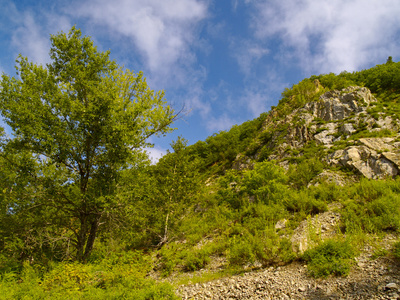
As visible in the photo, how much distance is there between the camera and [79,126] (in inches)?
339

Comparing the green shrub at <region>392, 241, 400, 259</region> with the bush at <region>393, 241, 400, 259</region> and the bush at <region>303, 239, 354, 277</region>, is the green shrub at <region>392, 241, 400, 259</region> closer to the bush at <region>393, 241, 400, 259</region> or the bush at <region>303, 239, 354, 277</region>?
the bush at <region>393, 241, 400, 259</region>

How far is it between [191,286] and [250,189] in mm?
8699

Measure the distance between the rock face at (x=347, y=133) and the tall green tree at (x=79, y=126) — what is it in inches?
590

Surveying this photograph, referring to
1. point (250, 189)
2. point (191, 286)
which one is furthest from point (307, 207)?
point (191, 286)

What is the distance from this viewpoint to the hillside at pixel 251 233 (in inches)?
237

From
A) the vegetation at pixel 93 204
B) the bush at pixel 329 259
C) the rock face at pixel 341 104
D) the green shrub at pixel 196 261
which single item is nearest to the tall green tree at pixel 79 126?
the vegetation at pixel 93 204

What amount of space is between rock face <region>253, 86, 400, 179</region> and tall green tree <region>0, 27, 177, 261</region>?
14995 mm

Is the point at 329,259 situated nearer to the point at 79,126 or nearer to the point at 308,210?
the point at 308,210

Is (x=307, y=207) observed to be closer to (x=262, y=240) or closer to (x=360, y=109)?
(x=262, y=240)

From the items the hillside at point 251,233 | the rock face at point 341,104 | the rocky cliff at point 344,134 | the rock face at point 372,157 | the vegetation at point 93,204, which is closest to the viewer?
the hillside at point 251,233

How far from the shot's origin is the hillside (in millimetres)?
6027

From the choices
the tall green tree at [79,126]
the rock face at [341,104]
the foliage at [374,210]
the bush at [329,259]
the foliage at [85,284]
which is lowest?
the foliage at [85,284]

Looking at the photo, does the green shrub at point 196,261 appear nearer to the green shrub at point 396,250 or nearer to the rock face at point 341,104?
the green shrub at point 396,250

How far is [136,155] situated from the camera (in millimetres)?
8914
